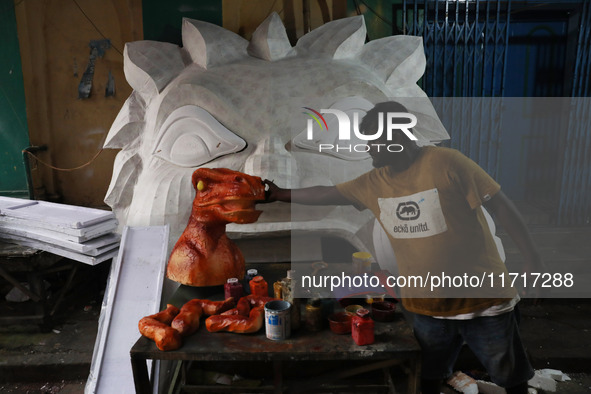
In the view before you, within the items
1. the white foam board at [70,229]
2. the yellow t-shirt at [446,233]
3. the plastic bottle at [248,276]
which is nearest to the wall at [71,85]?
the white foam board at [70,229]

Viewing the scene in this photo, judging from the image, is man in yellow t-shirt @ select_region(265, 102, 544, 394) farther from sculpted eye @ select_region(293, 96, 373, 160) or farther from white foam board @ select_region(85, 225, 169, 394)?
white foam board @ select_region(85, 225, 169, 394)

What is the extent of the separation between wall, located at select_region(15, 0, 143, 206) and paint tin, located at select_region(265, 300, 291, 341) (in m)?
3.25

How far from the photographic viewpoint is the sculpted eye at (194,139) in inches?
124

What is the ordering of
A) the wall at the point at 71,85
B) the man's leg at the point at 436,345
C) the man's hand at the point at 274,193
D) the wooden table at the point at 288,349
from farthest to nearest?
the wall at the point at 71,85
the man's hand at the point at 274,193
the man's leg at the point at 436,345
the wooden table at the point at 288,349

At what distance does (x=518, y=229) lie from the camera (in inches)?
83.4

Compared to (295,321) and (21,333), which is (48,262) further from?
(295,321)

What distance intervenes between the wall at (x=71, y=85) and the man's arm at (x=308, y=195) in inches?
103

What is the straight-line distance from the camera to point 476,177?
84.4 inches

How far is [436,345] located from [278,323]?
32.6 inches

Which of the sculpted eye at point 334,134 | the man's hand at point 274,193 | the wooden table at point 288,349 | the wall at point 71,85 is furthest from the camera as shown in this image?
the wall at point 71,85

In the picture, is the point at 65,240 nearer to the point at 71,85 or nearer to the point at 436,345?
the point at 71,85

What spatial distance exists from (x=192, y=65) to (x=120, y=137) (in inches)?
33.3

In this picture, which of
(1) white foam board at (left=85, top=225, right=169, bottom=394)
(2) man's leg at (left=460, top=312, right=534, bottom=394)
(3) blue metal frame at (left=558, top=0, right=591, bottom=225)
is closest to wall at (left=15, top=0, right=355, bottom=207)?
(1) white foam board at (left=85, top=225, right=169, bottom=394)

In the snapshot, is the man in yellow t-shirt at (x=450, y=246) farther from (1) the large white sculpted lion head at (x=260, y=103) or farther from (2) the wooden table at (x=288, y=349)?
(1) the large white sculpted lion head at (x=260, y=103)
